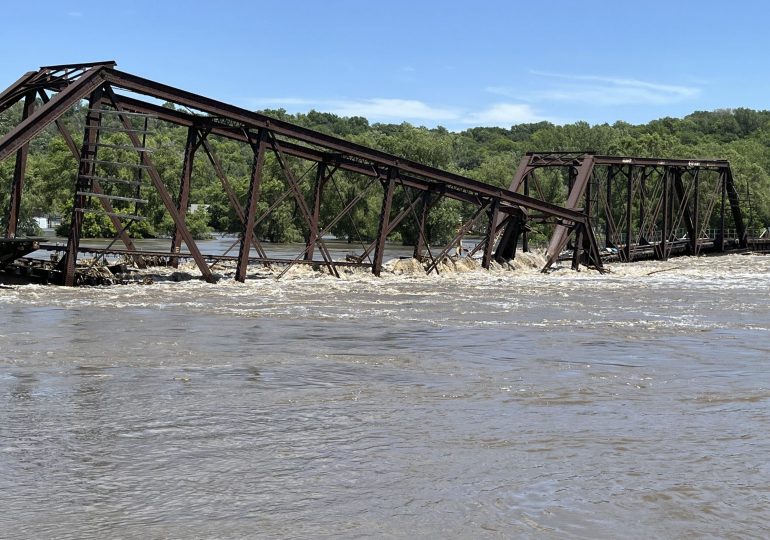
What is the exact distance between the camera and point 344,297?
27.8 meters

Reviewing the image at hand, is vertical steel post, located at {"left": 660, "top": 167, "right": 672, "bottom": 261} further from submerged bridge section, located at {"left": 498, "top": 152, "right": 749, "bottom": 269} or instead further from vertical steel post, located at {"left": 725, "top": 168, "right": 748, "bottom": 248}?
vertical steel post, located at {"left": 725, "top": 168, "right": 748, "bottom": 248}

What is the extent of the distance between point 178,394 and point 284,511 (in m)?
4.90

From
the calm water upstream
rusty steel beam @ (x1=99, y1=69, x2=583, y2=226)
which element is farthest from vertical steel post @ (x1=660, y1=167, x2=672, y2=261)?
the calm water upstream

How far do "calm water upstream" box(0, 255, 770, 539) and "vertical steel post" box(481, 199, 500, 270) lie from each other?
1618 cm

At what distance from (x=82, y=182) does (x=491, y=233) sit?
16909mm

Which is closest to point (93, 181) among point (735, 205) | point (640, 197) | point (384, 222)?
point (384, 222)

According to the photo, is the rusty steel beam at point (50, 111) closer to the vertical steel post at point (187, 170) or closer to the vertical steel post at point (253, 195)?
the vertical steel post at point (187, 170)

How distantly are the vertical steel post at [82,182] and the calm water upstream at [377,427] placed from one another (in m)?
4.90

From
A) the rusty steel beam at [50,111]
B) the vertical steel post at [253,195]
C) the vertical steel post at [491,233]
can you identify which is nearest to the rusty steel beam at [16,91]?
the rusty steel beam at [50,111]

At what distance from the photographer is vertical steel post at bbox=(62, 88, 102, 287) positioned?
26.5 m

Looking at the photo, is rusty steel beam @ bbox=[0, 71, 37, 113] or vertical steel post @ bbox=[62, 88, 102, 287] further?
rusty steel beam @ bbox=[0, 71, 37, 113]

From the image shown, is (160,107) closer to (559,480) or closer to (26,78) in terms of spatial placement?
(26,78)

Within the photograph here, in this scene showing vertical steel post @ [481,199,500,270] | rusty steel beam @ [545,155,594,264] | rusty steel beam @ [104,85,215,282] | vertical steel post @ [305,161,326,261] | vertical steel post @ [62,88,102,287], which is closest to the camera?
vertical steel post @ [62,88,102,287]

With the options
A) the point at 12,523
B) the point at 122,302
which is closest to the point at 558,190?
the point at 122,302
